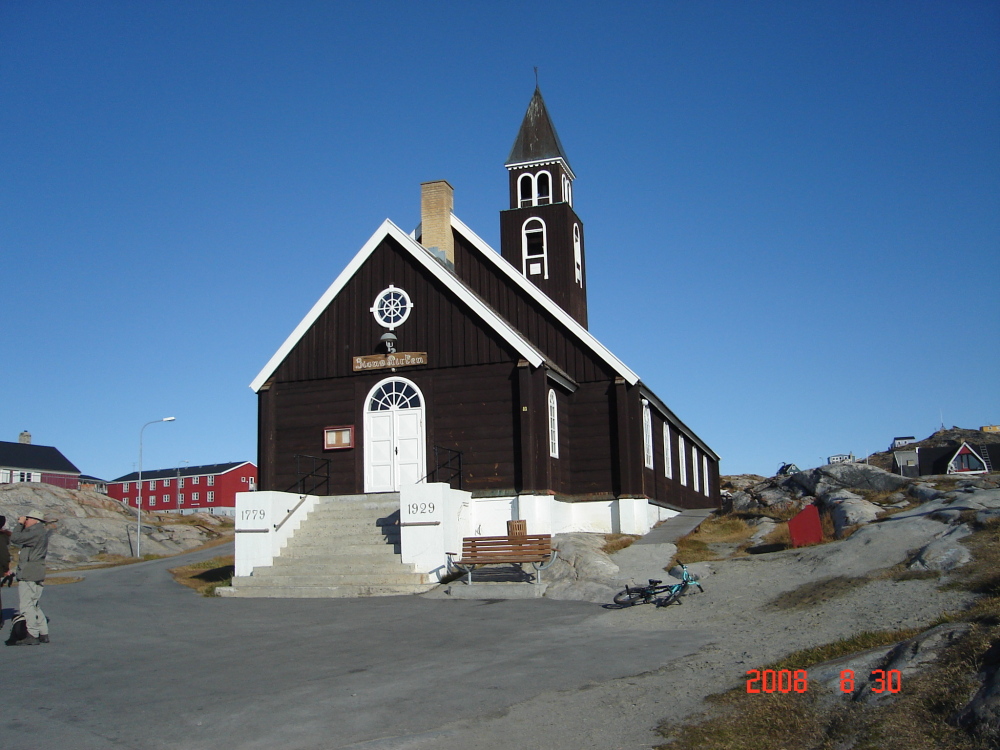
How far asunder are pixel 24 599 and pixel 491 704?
7.21 m

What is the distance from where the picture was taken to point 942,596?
10.1 metres

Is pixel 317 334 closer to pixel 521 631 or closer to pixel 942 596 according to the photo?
pixel 521 631

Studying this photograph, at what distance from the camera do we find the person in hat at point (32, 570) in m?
11.4

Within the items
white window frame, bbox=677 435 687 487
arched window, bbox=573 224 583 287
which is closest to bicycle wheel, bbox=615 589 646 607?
arched window, bbox=573 224 583 287

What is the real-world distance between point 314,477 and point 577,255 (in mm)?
11832

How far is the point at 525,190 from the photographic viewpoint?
1164 inches

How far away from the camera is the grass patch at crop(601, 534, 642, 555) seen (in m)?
19.8

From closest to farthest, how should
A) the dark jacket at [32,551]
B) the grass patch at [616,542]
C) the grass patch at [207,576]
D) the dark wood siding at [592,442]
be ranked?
the dark jacket at [32,551], the grass patch at [207,576], the grass patch at [616,542], the dark wood siding at [592,442]

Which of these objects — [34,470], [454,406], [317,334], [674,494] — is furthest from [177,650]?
[34,470]

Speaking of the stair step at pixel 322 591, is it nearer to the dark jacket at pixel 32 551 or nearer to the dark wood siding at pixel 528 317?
the dark jacket at pixel 32 551

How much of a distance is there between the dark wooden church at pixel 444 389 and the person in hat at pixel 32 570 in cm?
1063

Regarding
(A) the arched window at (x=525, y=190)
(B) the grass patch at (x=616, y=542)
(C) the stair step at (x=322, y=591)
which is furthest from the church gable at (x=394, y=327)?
(A) the arched window at (x=525, y=190)

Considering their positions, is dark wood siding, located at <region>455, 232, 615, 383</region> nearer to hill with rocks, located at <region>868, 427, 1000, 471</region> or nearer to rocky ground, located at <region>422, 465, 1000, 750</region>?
rocky ground, located at <region>422, 465, 1000, 750</region>

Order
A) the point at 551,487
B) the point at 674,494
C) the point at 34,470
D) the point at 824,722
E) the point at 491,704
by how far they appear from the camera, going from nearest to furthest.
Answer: the point at 824,722, the point at 491,704, the point at 551,487, the point at 674,494, the point at 34,470
